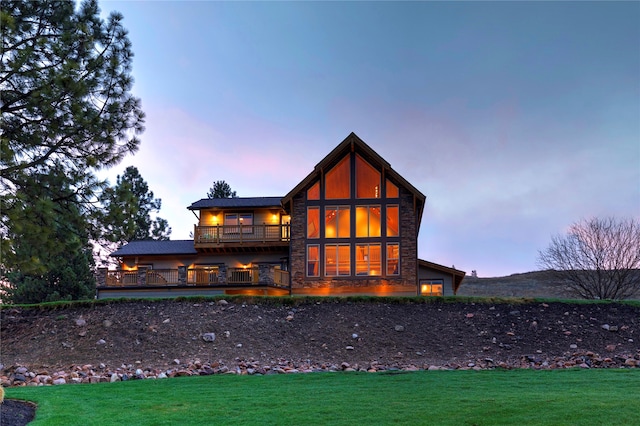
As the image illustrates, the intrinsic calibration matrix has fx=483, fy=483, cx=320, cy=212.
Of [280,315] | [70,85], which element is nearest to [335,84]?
[280,315]

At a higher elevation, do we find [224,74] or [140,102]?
[224,74]

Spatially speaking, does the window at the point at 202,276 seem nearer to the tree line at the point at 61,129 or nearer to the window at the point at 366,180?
the window at the point at 366,180

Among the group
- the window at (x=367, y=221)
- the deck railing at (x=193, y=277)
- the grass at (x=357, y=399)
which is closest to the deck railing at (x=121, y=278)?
the deck railing at (x=193, y=277)

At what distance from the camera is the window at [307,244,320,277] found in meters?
23.2

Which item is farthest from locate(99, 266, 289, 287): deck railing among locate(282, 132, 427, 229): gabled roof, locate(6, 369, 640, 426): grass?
locate(6, 369, 640, 426): grass

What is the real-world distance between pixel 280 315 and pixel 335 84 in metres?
13.9

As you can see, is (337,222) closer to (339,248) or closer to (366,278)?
(339,248)

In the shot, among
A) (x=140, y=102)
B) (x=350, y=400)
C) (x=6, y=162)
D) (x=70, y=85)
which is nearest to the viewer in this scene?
(x=350, y=400)

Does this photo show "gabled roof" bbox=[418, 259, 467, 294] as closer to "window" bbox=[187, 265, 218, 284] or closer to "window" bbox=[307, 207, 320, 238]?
"window" bbox=[307, 207, 320, 238]

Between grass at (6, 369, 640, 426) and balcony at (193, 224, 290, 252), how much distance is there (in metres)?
15.8

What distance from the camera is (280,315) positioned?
1456 cm

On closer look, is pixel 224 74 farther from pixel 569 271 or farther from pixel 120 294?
pixel 569 271

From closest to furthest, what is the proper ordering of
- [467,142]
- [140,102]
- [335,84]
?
1. [140,102]
2. [335,84]
3. [467,142]

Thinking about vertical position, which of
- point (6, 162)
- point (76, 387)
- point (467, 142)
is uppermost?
point (467, 142)
